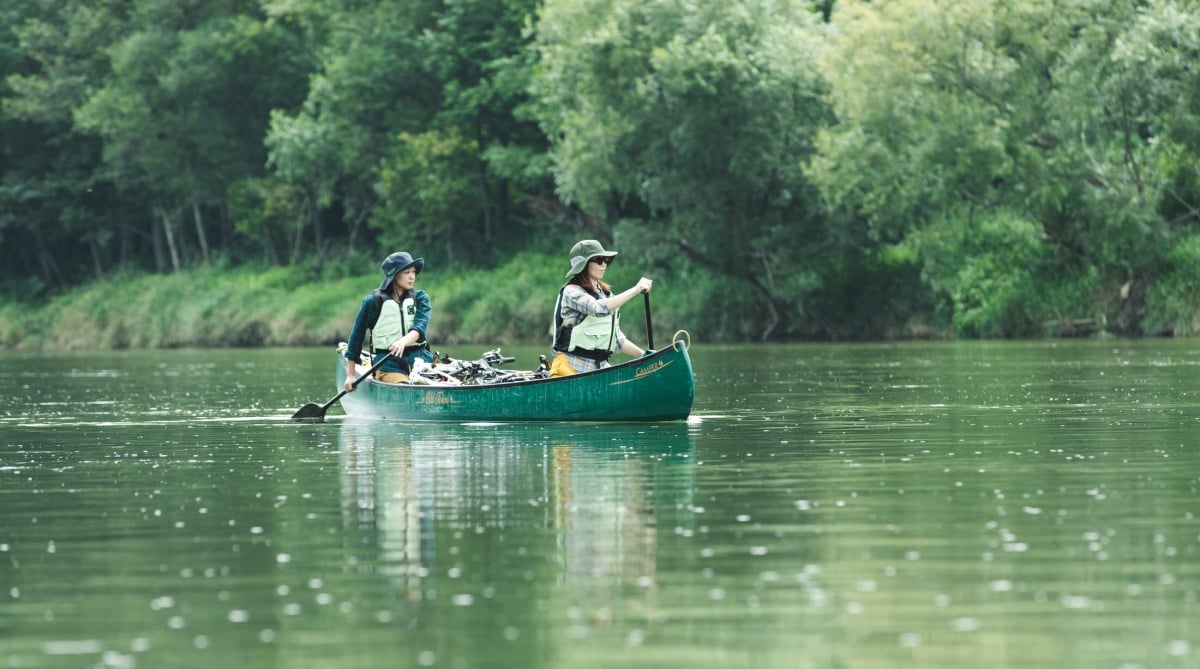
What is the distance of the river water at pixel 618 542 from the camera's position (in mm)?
8367

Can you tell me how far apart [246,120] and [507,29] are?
1441 centimetres

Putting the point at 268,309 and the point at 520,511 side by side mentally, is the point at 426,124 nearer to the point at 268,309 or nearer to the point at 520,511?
the point at 268,309

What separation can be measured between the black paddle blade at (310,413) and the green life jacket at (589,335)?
3.38 metres

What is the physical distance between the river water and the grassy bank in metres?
35.4

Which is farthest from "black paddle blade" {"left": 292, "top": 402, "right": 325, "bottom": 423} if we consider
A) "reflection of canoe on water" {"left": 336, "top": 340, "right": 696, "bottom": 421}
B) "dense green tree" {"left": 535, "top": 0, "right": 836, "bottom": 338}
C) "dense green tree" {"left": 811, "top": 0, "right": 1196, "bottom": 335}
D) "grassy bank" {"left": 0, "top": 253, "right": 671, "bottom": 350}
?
"grassy bank" {"left": 0, "top": 253, "right": 671, "bottom": 350}

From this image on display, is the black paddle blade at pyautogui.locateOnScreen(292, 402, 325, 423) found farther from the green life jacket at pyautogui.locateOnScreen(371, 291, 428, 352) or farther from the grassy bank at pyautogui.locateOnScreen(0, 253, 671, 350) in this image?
the grassy bank at pyautogui.locateOnScreen(0, 253, 671, 350)

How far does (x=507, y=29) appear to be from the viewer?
6544cm

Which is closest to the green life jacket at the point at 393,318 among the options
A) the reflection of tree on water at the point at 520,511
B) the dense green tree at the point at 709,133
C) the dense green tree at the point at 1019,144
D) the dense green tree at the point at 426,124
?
the reflection of tree on water at the point at 520,511

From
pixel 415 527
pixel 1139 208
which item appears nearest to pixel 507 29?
pixel 1139 208

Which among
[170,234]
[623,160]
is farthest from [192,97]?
[623,160]

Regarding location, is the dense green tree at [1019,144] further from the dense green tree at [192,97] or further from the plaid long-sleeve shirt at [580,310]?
the dense green tree at [192,97]

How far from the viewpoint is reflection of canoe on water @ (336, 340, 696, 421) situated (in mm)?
20766

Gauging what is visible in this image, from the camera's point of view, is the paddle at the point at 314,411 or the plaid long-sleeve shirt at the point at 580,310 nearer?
the plaid long-sleeve shirt at the point at 580,310

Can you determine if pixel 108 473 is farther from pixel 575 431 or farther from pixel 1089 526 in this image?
pixel 1089 526
